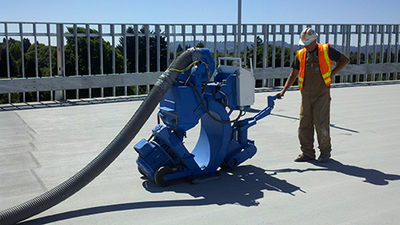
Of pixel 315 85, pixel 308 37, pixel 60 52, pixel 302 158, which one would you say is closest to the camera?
pixel 308 37

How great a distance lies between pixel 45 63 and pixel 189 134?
22234 mm

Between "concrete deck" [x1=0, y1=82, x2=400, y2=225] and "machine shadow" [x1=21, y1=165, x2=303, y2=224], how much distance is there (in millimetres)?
11

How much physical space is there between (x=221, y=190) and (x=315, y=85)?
221 cm

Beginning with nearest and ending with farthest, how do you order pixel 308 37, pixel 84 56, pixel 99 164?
pixel 99 164
pixel 308 37
pixel 84 56

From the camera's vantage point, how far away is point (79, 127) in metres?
8.83

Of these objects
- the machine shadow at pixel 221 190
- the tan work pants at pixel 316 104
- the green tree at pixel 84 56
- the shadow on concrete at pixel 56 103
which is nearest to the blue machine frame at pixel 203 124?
the machine shadow at pixel 221 190

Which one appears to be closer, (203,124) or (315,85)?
(203,124)

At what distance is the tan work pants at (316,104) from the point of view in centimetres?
596

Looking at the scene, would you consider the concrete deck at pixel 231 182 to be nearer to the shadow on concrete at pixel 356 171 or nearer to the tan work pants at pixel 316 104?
the shadow on concrete at pixel 356 171

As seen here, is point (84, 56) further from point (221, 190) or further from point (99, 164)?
point (99, 164)

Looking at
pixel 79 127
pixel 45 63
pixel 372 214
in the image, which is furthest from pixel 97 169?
pixel 45 63

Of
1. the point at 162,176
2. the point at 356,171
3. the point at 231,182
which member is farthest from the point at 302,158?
the point at 162,176

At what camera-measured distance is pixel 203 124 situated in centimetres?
566

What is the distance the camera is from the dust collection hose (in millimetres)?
3912
